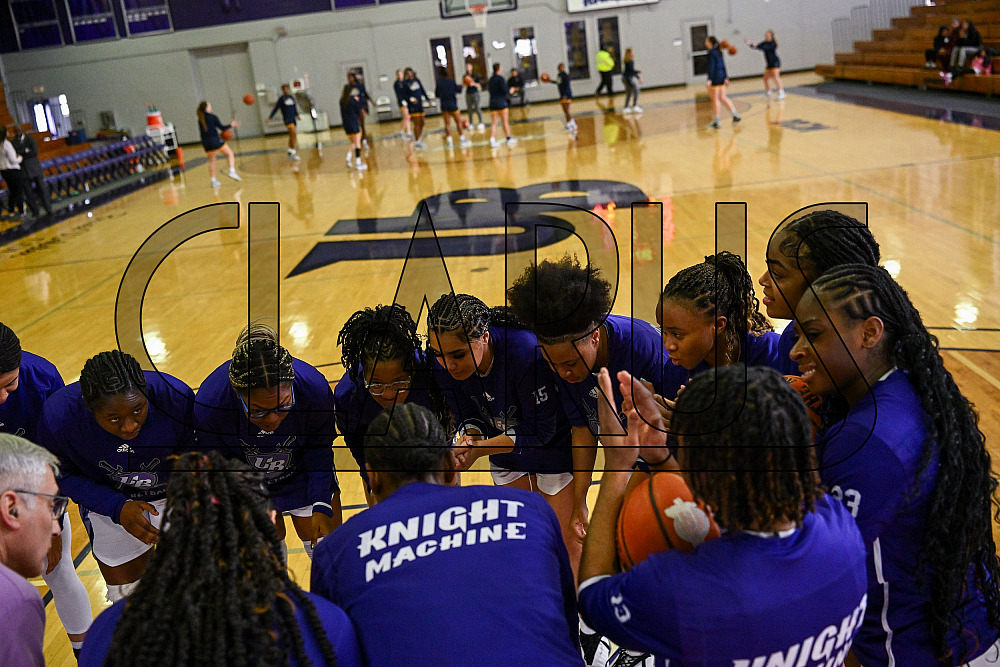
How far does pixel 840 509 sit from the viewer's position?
1766 millimetres

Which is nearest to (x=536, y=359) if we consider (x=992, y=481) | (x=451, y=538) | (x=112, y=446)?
(x=451, y=538)

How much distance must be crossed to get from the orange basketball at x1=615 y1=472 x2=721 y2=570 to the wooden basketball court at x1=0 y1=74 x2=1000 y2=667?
99 centimetres

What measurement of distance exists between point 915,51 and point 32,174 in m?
20.0

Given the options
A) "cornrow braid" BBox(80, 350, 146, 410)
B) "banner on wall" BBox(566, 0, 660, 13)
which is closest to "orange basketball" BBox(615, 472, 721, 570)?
"cornrow braid" BBox(80, 350, 146, 410)

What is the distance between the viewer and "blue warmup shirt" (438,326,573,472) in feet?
9.95

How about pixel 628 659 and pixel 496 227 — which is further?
pixel 496 227

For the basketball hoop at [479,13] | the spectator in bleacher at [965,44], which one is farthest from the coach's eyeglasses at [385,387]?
the basketball hoop at [479,13]

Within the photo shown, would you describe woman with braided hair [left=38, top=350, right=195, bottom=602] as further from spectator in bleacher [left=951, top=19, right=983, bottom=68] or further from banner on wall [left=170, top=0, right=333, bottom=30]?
banner on wall [left=170, top=0, right=333, bottom=30]

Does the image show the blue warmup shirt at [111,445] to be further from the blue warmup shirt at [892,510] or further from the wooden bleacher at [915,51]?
the wooden bleacher at [915,51]

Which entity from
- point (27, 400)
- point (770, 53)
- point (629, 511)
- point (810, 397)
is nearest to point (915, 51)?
point (770, 53)

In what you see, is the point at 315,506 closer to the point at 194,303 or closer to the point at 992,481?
the point at 992,481

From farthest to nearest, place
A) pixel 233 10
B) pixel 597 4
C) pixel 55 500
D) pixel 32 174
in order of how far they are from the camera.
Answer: pixel 597 4 → pixel 233 10 → pixel 32 174 → pixel 55 500

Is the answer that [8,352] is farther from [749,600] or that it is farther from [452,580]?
[749,600]

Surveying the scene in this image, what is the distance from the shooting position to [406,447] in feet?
6.31
